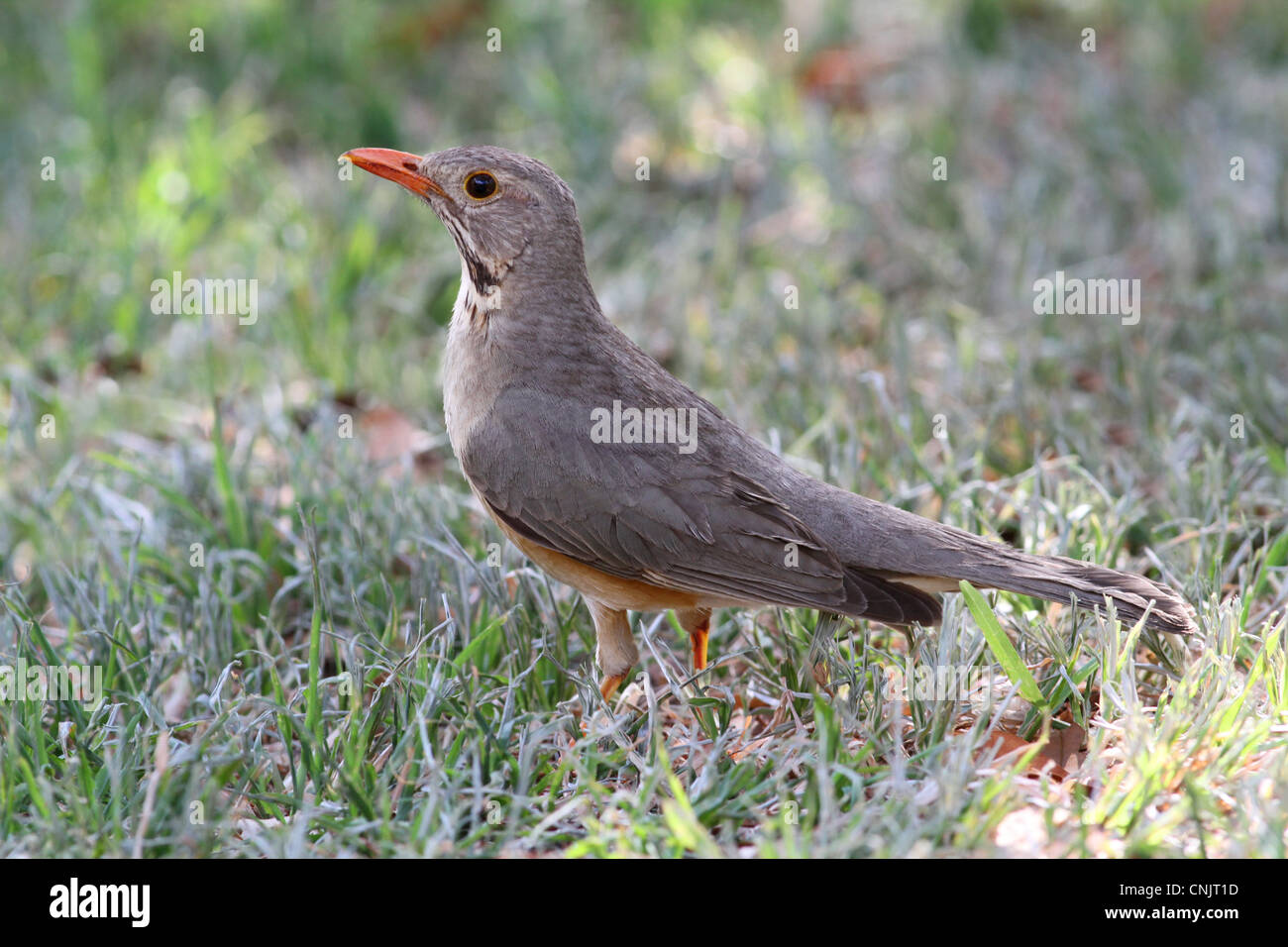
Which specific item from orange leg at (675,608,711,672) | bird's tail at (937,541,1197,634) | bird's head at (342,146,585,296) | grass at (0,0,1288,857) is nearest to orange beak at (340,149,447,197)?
bird's head at (342,146,585,296)

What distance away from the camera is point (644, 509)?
406 cm

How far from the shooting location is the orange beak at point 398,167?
173 inches

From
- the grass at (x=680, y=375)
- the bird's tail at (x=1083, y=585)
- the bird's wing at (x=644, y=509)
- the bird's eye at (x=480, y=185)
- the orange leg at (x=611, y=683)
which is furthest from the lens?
the bird's eye at (x=480, y=185)

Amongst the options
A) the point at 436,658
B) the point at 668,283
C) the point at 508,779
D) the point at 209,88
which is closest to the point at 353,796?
the point at 508,779

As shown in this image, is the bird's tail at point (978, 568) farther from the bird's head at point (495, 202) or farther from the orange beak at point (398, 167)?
the orange beak at point (398, 167)

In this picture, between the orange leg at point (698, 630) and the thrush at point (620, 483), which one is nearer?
the thrush at point (620, 483)

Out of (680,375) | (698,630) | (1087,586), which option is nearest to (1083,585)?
(1087,586)

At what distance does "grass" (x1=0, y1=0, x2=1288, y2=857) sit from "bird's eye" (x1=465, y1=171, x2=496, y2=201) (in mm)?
1100

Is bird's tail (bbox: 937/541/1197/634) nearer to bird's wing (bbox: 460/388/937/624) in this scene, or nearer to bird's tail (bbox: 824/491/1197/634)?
bird's tail (bbox: 824/491/1197/634)

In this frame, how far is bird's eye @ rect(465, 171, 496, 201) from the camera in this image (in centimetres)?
433

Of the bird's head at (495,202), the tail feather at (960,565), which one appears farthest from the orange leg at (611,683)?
the bird's head at (495,202)

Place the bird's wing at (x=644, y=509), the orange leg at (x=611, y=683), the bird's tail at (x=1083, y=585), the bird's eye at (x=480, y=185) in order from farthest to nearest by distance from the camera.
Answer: the bird's eye at (x=480, y=185) < the orange leg at (x=611, y=683) < the bird's wing at (x=644, y=509) < the bird's tail at (x=1083, y=585)

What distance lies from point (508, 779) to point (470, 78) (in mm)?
6105
